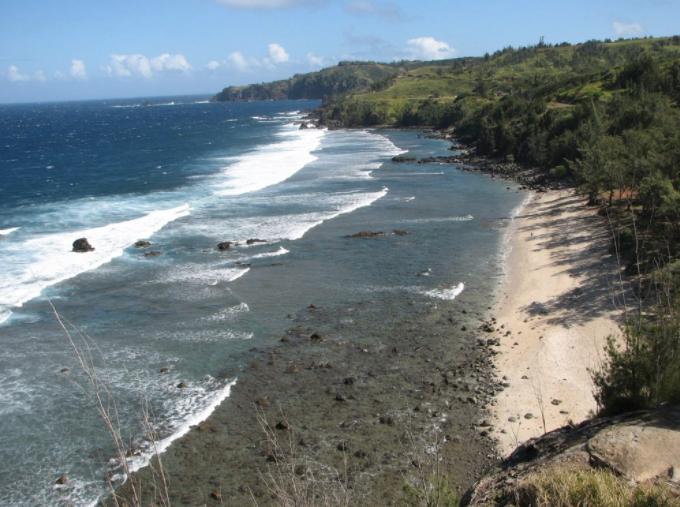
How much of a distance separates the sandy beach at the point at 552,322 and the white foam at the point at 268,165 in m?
32.7

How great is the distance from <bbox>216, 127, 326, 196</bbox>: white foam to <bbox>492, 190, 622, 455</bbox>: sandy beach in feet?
107

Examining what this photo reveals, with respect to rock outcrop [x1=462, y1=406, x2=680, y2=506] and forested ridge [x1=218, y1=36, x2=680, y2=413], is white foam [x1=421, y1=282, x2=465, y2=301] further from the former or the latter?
rock outcrop [x1=462, y1=406, x2=680, y2=506]

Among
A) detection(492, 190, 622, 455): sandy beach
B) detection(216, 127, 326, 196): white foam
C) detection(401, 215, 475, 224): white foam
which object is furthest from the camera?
detection(216, 127, 326, 196): white foam

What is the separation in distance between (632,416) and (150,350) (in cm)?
2018

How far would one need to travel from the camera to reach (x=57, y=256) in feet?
133

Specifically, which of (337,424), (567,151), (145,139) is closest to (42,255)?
(337,424)

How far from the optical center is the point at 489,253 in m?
38.5

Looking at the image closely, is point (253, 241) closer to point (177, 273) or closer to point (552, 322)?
point (177, 273)

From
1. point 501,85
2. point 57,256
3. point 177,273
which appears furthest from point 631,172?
point 501,85

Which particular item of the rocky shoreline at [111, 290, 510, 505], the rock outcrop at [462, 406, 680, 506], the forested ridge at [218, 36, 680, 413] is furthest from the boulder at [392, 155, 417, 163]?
the rock outcrop at [462, 406, 680, 506]

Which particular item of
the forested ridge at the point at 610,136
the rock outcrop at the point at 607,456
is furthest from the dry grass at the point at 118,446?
the forested ridge at the point at 610,136

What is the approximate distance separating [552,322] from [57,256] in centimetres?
3156

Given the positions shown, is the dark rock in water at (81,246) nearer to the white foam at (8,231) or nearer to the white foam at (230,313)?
the white foam at (8,231)

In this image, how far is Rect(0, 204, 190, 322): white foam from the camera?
3422 cm
